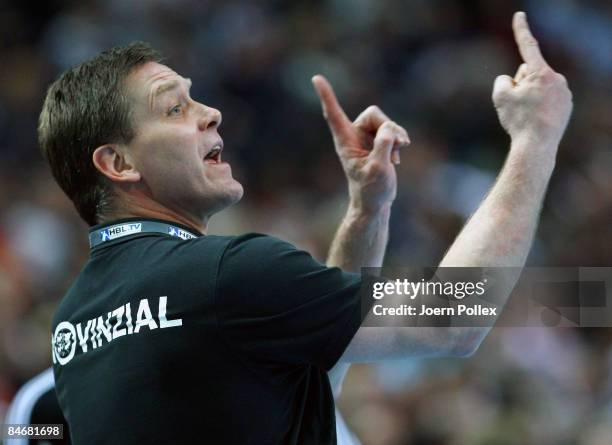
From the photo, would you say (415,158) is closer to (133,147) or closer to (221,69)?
(221,69)

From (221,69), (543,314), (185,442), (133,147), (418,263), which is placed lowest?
(185,442)

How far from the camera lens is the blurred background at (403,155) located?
20.3ft

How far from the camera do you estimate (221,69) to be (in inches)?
363

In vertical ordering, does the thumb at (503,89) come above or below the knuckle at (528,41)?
below

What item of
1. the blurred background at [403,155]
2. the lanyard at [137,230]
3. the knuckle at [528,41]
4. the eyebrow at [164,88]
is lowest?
the lanyard at [137,230]

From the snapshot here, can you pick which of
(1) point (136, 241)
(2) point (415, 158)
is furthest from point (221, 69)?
(1) point (136, 241)

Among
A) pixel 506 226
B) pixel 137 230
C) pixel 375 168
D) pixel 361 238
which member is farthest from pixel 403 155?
pixel 506 226

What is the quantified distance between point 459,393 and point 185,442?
3905mm

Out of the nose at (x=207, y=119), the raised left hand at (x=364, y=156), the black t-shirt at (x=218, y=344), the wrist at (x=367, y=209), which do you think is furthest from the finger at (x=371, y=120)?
the black t-shirt at (x=218, y=344)

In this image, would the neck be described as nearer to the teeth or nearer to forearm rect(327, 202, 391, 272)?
the teeth

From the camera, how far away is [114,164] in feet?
9.27

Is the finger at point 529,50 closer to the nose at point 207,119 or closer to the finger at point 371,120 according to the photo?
the finger at point 371,120

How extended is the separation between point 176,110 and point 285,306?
2.47 feet

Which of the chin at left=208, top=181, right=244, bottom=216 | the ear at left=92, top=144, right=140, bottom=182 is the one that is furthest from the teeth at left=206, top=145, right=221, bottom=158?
the ear at left=92, top=144, right=140, bottom=182
